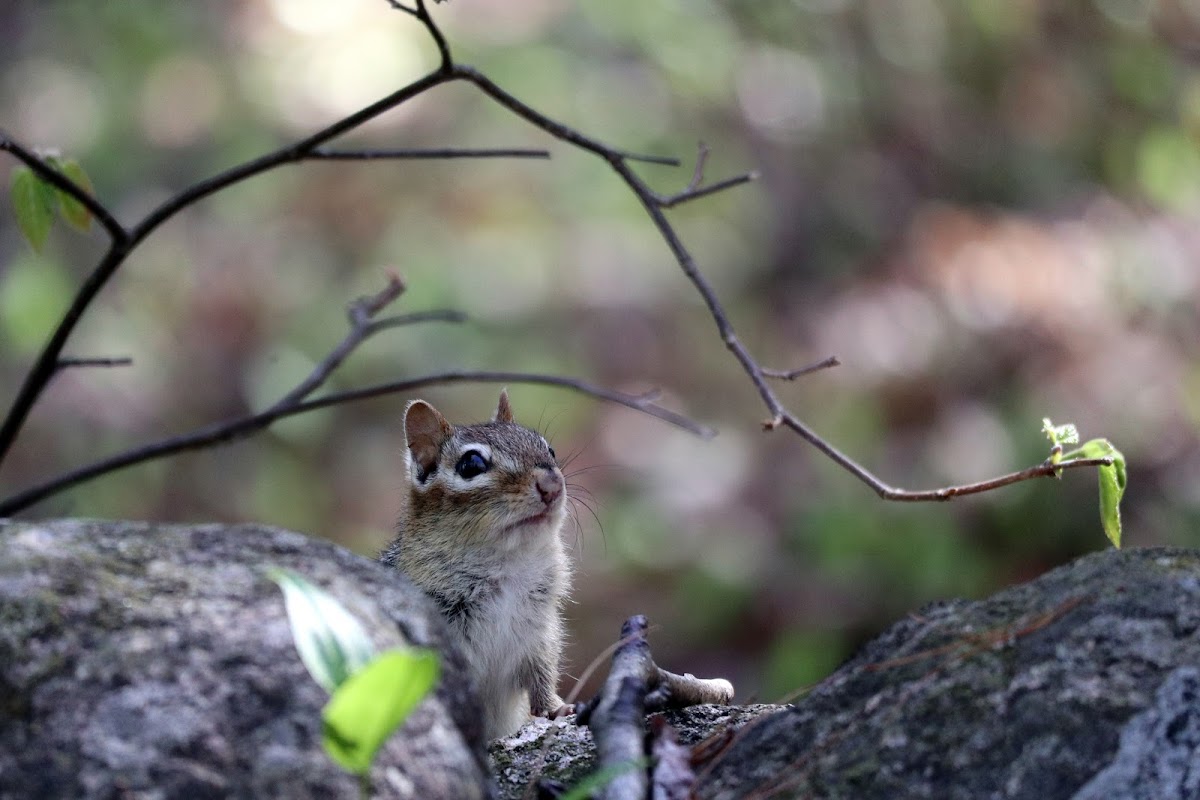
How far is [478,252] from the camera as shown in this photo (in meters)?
6.16

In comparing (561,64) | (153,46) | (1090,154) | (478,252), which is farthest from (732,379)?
(153,46)

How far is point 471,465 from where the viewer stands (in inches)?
116

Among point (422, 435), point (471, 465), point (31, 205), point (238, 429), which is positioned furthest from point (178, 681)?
point (422, 435)

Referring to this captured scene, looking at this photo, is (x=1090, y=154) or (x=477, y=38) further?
(x=1090, y=154)

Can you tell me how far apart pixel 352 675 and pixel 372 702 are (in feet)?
0.20

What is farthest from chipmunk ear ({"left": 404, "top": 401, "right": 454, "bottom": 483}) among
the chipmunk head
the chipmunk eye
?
the chipmunk eye

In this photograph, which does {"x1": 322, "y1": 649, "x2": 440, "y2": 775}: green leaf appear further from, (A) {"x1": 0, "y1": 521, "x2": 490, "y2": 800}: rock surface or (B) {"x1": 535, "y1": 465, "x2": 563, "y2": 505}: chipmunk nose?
(B) {"x1": 535, "y1": 465, "x2": 563, "y2": 505}: chipmunk nose

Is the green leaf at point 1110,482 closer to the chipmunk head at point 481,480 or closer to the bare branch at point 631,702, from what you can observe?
Result: the bare branch at point 631,702

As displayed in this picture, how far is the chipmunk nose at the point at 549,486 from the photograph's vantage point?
280cm

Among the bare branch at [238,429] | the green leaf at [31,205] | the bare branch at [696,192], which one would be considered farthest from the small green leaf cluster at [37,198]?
the bare branch at [696,192]

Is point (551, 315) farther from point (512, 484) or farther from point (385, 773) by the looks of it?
point (385, 773)

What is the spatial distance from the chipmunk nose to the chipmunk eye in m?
0.14

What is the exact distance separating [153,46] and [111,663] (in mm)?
6175

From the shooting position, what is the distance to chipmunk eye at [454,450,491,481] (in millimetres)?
2926
